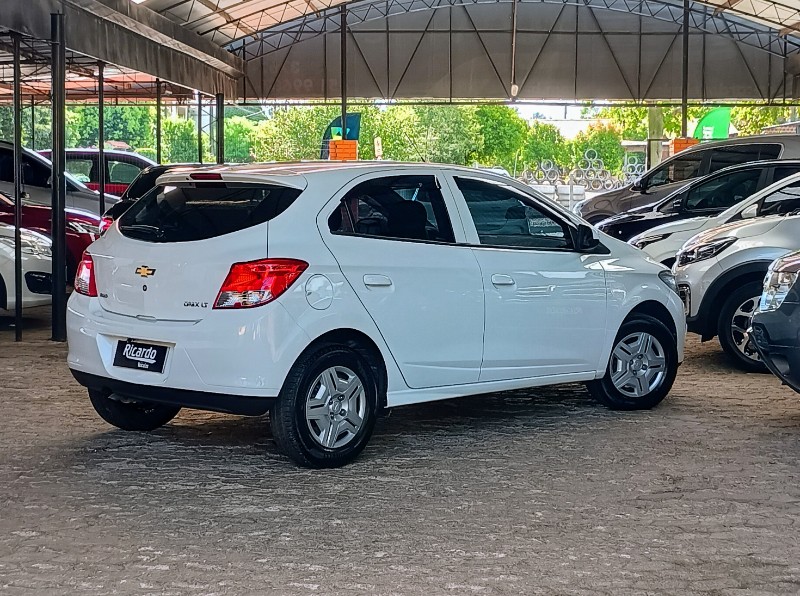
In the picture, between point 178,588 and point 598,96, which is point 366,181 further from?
point 598,96

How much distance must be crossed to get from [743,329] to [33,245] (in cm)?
728

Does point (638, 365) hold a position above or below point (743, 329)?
below

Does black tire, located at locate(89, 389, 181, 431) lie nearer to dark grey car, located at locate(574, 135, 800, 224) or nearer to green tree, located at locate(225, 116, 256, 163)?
dark grey car, located at locate(574, 135, 800, 224)

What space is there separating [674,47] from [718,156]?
54.1 feet

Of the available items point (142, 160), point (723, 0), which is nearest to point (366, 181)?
point (142, 160)

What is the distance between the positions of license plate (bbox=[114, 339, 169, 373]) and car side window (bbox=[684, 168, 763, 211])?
29.0ft

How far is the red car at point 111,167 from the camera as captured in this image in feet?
66.9

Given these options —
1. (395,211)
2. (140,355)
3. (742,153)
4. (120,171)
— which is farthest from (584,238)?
(120,171)

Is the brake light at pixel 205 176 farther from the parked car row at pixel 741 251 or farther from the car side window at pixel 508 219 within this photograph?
the parked car row at pixel 741 251

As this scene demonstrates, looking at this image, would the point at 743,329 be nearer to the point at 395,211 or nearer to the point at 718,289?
the point at 718,289

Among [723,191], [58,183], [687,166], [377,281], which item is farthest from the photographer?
[687,166]

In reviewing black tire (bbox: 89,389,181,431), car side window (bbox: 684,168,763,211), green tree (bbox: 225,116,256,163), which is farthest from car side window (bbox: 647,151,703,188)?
green tree (bbox: 225,116,256,163)

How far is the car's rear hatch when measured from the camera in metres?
5.76

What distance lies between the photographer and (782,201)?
11.0 metres
